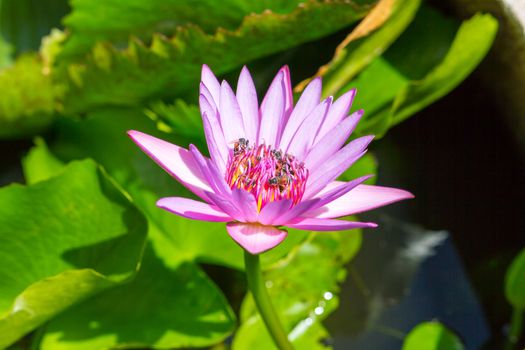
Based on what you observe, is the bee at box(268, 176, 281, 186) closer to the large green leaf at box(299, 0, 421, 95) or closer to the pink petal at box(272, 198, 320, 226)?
the pink petal at box(272, 198, 320, 226)

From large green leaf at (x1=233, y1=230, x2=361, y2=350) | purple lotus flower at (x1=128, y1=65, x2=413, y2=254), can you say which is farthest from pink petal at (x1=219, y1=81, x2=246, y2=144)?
large green leaf at (x1=233, y1=230, x2=361, y2=350)

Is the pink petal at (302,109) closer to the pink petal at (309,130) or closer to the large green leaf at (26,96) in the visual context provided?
the pink petal at (309,130)

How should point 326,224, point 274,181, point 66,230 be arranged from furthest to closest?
point 66,230 < point 274,181 < point 326,224

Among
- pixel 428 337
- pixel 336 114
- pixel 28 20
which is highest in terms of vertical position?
pixel 28 20

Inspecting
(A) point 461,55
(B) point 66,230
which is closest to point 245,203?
(B) point 66,230

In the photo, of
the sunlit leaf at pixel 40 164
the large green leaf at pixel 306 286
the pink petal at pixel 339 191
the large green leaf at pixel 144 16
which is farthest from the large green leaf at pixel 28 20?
the pink petal at pixel 339 191

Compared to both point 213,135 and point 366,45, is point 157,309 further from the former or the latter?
point 366,45
